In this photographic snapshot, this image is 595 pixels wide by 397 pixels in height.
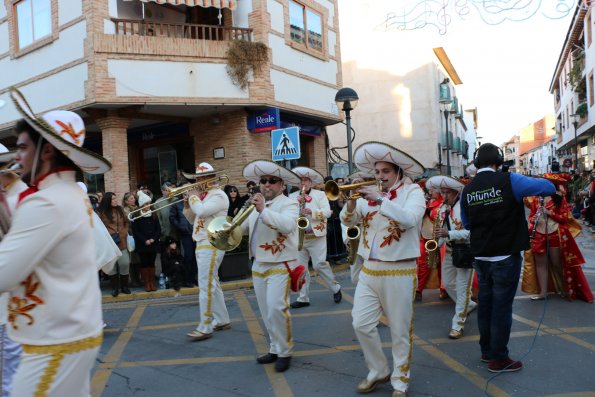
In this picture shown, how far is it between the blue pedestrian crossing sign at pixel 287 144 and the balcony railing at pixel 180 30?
5352 millimetres

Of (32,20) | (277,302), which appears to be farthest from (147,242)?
(32,20)

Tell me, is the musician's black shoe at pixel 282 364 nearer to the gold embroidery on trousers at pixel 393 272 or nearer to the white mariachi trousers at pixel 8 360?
the gold embroidery on trousers at pixel 393 272

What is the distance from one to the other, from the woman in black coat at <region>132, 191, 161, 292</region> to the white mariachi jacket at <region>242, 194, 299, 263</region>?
4336mm

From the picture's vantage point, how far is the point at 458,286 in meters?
6.00

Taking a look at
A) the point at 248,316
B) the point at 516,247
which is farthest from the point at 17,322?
the point at 248,316

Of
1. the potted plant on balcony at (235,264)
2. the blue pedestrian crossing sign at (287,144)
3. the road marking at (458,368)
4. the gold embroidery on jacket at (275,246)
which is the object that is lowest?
the road marking at (458,368)

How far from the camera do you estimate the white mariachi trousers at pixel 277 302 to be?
492 cm

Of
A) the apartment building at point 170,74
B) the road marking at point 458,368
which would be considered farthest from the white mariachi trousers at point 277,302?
the apartment building at point 170,74

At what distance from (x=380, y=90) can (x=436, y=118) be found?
12.4ft

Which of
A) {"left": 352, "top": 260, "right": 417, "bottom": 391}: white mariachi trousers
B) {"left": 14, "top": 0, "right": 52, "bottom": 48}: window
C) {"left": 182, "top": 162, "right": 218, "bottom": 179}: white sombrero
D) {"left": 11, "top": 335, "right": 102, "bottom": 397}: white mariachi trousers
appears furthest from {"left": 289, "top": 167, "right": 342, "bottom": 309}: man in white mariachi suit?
{"left": 14, "top": 0, "right": 52, "bottom": 48}: window

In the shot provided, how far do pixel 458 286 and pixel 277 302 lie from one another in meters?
2.33

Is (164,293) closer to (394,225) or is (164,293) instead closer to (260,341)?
(260,341)

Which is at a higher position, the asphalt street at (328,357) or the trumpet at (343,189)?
the trumpet at (343,189)

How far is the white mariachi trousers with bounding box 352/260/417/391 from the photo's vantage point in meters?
4.13
